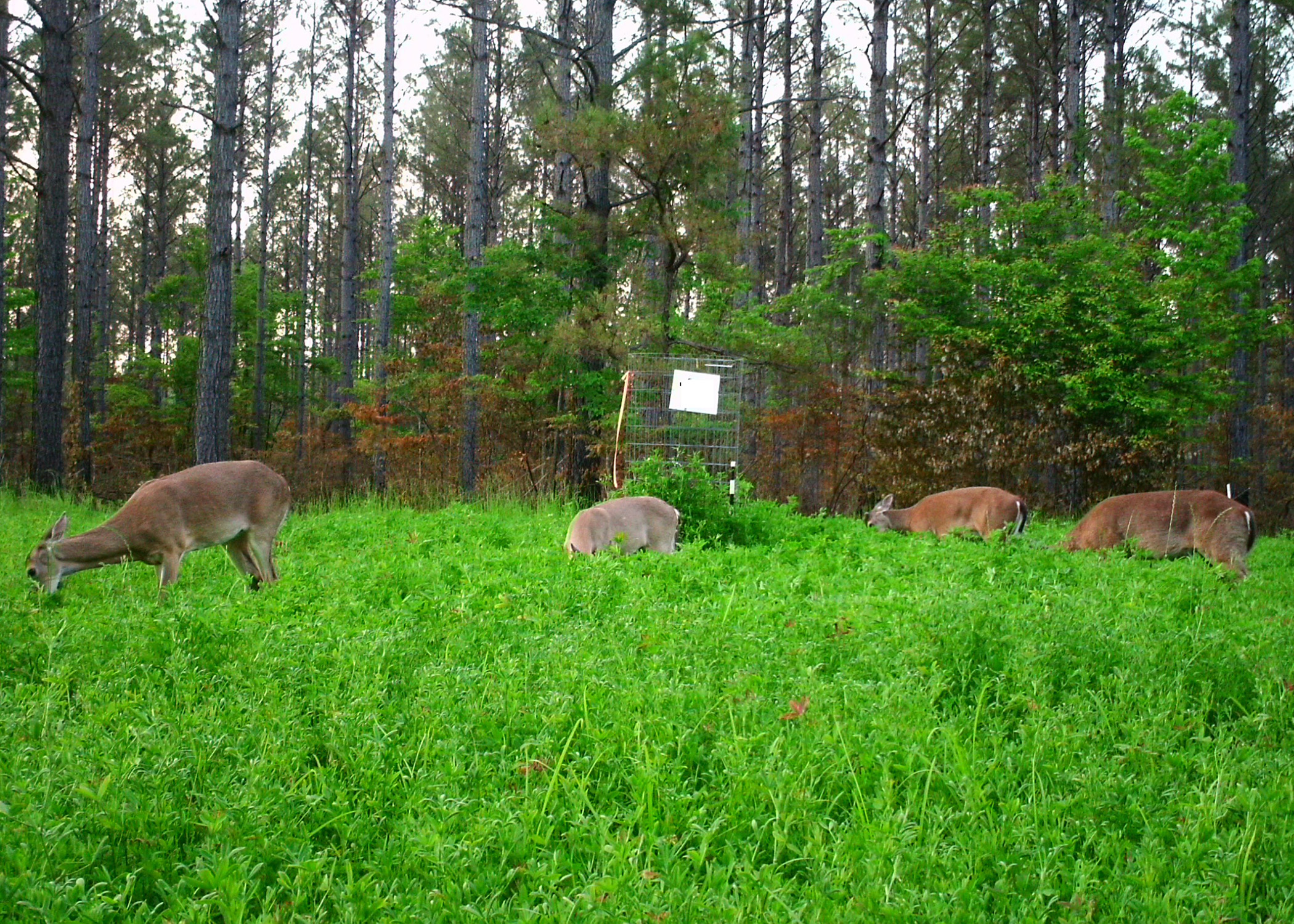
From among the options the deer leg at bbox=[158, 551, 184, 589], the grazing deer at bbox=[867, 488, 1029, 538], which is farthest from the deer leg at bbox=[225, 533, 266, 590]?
the grazing deer at bbox=[867, 488, 1029, 538]

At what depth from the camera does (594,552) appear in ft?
27.7

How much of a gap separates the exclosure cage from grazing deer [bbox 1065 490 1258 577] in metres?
4.19

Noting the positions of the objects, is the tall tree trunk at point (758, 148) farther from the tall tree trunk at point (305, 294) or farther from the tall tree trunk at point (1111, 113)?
the tall tree trunk at point (305, 294)

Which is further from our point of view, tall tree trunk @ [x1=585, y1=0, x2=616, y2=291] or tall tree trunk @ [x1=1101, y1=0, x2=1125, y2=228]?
Result: tall tree trunk @ [x1=1101, y1=0, x2=1125, y2=228]

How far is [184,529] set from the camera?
711 centimetres

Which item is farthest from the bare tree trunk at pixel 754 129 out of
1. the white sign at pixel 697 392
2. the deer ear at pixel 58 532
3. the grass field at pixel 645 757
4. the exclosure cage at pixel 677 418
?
the grass field at pixel 645 757

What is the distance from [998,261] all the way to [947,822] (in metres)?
14.5

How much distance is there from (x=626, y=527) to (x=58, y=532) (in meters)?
4.33

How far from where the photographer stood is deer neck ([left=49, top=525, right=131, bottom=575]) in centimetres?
650

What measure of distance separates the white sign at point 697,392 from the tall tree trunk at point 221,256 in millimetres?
6020

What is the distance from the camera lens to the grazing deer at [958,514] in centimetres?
1036

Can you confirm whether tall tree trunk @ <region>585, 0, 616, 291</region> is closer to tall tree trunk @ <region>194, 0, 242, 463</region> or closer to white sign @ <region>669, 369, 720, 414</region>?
white sign @ <region>669, 369, 720, 414</region>

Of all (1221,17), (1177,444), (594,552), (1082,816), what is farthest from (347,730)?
(1221,17)

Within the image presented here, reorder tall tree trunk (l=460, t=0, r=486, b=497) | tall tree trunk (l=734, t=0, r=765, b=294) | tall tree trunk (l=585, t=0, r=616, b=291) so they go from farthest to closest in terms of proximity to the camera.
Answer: tall tree trunk (l=734, t=0, r=765, b=294) → tall tree trunk (l=460, t=0, r=486, b=497) → tall tree trunk (l=585, t=0, r=616, b=291)
